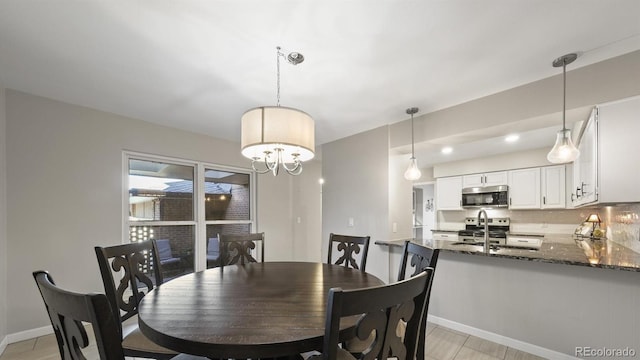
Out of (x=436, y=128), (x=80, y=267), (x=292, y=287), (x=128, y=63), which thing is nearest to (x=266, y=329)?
(x=292, y=287)

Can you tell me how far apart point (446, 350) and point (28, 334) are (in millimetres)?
3802

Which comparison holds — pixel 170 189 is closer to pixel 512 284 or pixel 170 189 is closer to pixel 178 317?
pixel 178 317

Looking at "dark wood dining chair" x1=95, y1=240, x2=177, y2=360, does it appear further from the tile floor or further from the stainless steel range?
the stainless steel range

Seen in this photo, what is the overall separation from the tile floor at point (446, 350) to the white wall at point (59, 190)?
22cm

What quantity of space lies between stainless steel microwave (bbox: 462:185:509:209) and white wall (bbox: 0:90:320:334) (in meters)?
5.43

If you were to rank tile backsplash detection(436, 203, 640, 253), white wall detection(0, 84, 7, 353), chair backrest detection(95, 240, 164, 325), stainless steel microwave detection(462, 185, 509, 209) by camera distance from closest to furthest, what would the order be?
chair backrest detection(95, 240, 164, 325) < white wall detection(0, 84, 7, 353) < tile backsplash detection(436, 203, 640, 253) < stainless steel microwave detection(462, 185, 509, 209)

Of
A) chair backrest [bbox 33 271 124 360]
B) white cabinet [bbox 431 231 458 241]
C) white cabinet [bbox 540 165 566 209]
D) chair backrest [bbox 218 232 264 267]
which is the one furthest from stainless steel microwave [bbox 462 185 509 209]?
chair backrest [bbox 33 271 124 360]

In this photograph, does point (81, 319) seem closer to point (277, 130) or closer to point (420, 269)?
point (277, 130)

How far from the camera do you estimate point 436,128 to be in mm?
3006

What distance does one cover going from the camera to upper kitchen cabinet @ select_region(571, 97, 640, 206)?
1870 millimetres

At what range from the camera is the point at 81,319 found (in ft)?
2.48

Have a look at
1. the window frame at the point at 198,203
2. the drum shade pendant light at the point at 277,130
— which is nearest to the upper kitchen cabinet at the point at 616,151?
the drum shade pendant light at the point at 277,130

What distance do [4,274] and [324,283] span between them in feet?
9.62
